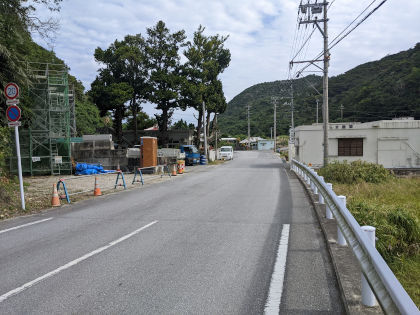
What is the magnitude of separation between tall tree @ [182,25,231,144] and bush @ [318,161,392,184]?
2295cm

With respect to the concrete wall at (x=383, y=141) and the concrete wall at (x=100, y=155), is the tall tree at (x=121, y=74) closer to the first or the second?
the concrete wall at (x=100, y=155)

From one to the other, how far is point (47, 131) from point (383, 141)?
24.4m

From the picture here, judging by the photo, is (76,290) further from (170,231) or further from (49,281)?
(170,231)

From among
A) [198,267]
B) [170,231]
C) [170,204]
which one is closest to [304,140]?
[170,204]

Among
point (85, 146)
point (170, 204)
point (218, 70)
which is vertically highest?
point (218, 70)

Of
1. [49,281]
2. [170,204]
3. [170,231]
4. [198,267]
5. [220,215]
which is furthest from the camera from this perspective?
[170,204]

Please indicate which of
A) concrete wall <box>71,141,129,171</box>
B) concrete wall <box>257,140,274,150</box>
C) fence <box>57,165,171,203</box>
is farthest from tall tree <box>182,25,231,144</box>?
concrete wall <box>257,140,274,150</box>

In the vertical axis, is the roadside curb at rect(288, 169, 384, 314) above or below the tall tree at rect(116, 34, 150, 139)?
below

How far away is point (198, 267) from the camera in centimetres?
493

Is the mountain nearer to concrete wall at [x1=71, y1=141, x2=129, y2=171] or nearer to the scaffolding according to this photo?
concrete wall at [x1=71, y1=141, x2=129, y2=171]

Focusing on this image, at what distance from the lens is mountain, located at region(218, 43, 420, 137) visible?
5425 cm

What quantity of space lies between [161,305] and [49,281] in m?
1.75

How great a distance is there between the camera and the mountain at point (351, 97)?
54250 mm

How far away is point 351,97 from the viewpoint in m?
71.2
